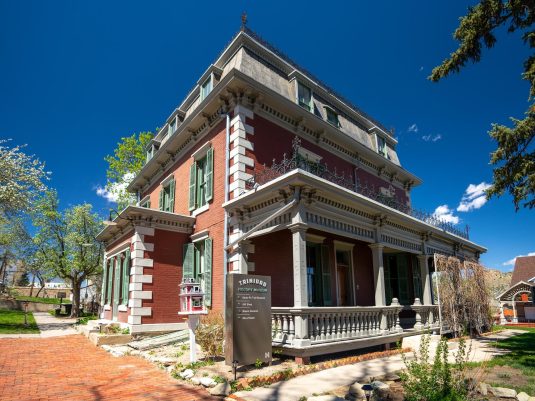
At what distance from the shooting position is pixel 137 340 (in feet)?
37.6

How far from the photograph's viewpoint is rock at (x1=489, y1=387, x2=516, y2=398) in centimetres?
557

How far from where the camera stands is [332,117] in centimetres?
1559

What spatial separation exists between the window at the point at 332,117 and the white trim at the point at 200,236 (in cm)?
705

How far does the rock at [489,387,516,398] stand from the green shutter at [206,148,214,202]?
911 centimetres

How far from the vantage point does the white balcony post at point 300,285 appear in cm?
814

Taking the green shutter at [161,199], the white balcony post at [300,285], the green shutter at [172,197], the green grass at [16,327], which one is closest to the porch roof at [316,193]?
the white balcony post at [300,285]

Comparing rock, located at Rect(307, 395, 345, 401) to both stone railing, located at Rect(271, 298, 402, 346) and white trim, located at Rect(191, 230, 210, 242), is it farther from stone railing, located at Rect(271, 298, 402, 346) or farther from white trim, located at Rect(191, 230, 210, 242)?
white trim, located at Rect(191, 230, 210, 242)

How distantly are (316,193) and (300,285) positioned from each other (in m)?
2.38

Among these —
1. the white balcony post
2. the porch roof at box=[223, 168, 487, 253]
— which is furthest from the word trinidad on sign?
the porch roof at box=[223, 168, 487, 253]

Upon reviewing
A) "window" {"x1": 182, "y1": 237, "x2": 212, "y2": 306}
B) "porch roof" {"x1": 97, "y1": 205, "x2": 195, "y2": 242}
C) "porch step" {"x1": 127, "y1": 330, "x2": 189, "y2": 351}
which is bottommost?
"porch step" {"x1": 127, "y1": 330, "x2": 189, "y2": 351}

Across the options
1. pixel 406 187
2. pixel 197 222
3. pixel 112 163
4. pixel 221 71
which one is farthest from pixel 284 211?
pixel 112 163

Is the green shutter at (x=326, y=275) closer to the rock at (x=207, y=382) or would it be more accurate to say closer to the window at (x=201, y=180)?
the window at (x=201, y=180)

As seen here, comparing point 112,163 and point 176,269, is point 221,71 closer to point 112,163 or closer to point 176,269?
point 176,269

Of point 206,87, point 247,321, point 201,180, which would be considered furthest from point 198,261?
point 206,87
